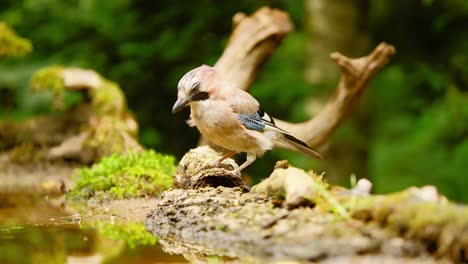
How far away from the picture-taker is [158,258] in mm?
3824

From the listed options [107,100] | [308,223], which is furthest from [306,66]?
[308,223]

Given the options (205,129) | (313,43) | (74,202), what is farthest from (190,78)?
(313,43)

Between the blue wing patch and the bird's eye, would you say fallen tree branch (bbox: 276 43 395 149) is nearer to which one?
the blue wing patch

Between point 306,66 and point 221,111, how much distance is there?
5.56m

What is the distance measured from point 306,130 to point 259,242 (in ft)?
13.3

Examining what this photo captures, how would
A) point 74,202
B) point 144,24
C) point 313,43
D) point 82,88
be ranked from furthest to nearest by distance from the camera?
point 144,24
point 313,43
point 82,88
point 74,202

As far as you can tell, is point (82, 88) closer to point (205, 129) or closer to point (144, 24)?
point (144, 24)

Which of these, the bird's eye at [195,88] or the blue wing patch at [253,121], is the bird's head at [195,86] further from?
the blue wing patch at [253,121]

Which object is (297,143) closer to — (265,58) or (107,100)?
(265,58)

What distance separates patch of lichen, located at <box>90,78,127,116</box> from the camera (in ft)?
26.6

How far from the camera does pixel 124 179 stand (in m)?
6.32

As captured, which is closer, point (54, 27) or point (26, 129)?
point (26, 129)

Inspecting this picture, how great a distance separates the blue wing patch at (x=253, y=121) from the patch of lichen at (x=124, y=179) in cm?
132

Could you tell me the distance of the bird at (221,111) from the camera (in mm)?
4770
